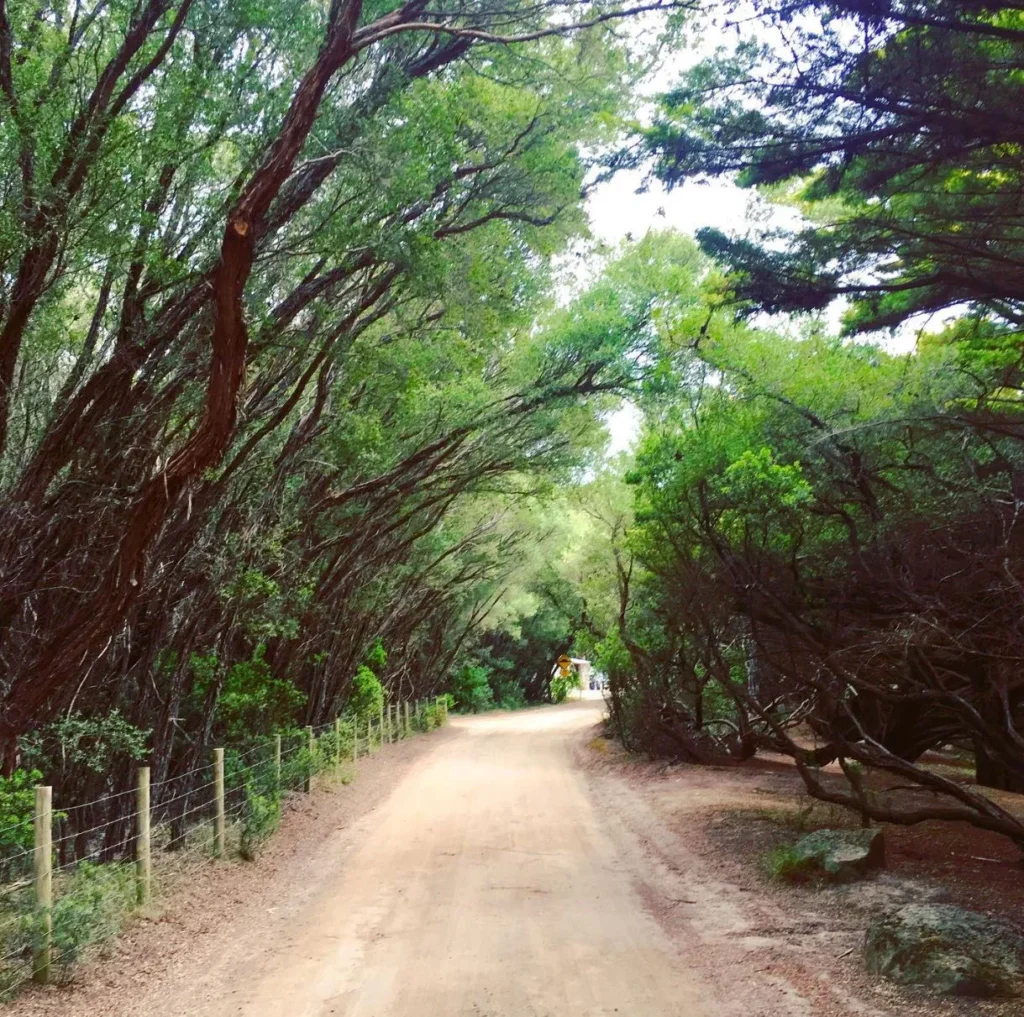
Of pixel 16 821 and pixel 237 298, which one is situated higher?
pixel 237 298

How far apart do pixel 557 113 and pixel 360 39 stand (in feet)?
10.7

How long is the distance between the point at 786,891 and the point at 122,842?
17.3ft

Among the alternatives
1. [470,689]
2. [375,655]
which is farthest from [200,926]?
[470,689]

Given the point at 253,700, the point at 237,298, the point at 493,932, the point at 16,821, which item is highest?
the point at 237,298

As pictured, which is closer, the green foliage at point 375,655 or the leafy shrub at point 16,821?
the leafy shrub at point 16,821

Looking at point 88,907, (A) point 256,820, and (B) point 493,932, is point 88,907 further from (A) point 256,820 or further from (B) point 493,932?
(A) point 256,820

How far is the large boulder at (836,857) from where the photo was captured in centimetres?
706

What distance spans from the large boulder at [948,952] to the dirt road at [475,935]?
1.10 meters

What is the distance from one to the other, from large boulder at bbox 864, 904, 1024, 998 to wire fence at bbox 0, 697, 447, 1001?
4.67 metres

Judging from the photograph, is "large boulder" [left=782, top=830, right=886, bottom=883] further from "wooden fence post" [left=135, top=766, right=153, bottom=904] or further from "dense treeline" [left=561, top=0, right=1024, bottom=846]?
"wooden fence post" [left=135, top=766, right=153, bottom=904]

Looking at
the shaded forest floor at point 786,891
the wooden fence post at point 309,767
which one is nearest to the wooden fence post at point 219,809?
the shaded forest floor at point 786,891

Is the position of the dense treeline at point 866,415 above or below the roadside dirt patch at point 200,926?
above

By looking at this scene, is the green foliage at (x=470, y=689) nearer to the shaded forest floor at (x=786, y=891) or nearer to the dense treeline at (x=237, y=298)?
the shaded forest floor at (x=786, y=891)

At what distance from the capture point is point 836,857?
23.5 ft
